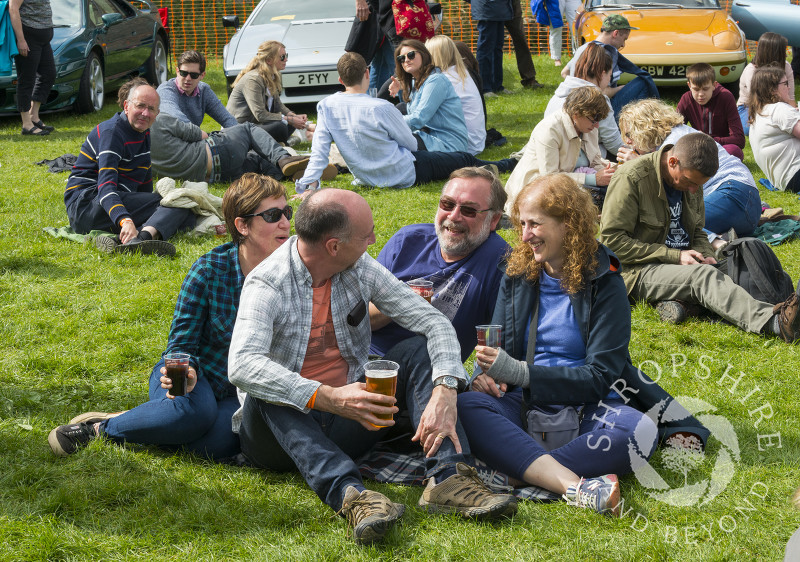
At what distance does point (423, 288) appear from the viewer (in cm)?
418

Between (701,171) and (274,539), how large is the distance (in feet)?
11.7

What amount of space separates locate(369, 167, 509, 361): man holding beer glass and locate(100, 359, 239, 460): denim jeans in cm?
79

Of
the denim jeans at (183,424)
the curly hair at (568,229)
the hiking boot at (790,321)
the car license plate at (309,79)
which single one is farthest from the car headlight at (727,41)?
the denim jeans at (183,424)

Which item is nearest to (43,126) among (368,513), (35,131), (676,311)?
(35,131)

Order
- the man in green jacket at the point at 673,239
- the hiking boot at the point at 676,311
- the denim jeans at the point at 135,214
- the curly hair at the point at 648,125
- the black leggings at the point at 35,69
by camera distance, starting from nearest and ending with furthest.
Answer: the man in green jacket at the point at 673,239 → the hiking boot at the point at 676,311 → the curly hair at the point at 648,125 → the denim jeans at the point at 135,214 → the black leggings at the point at 35,69

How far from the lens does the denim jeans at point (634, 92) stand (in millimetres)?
9555

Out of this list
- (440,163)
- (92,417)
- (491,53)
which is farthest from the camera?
(491,53)

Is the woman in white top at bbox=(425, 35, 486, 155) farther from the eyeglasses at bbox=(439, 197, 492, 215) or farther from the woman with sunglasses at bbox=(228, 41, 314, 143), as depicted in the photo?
the eyeglasses at bbox=(439, 197, 492, 215)

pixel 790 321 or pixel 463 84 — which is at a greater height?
pixel 463 84

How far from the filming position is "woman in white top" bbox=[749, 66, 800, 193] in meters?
8.71

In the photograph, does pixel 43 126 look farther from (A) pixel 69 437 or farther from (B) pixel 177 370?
(B) pixel 177 370

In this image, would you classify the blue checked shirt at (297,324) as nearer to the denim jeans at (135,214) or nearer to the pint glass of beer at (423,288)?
the pint glass of beer at (423,288)

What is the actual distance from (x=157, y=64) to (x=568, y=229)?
12.8m

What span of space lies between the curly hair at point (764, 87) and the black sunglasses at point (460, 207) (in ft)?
18.0
